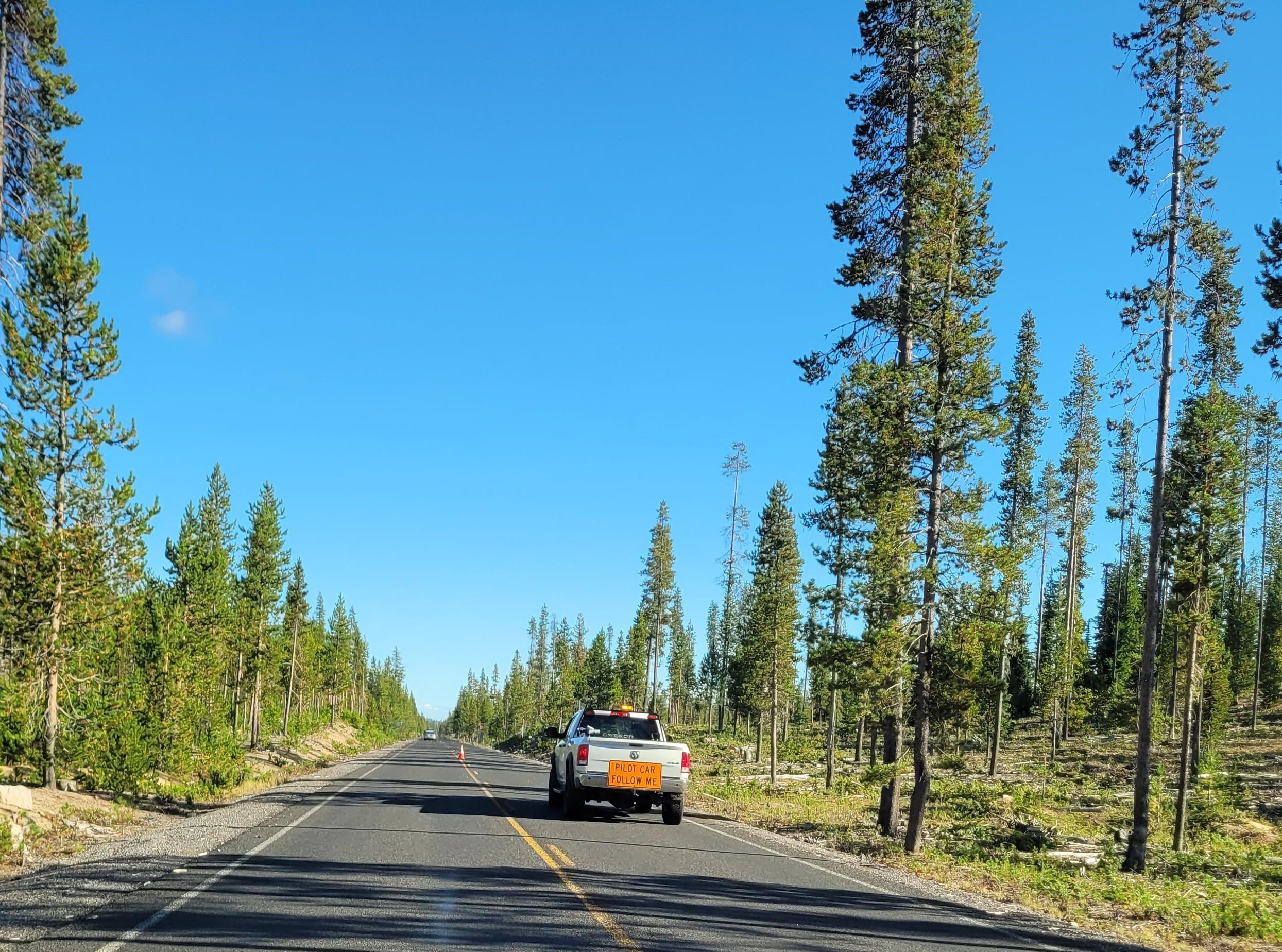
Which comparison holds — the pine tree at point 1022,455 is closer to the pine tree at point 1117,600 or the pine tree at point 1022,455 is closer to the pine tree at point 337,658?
the pine tree at point 1117,600

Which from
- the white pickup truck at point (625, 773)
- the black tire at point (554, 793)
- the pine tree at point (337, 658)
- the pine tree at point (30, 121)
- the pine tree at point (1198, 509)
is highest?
the pine tree at point (30, 121)

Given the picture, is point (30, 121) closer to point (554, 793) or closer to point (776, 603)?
point (554, 793)

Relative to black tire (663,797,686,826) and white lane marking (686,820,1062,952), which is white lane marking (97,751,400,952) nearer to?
black tire (663,797,686,826)

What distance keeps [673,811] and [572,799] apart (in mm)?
2136

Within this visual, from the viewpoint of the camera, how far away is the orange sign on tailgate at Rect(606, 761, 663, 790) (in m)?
18.7

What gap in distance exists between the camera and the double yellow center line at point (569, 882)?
7.97 metres

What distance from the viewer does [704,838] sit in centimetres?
1764

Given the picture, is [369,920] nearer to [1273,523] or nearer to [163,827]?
[163,827]

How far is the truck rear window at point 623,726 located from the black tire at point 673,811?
1545 mm

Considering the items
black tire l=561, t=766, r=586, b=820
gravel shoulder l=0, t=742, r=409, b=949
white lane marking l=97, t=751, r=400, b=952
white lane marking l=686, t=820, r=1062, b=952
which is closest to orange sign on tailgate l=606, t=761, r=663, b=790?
black tire l=561, t=766, r=586, b=820

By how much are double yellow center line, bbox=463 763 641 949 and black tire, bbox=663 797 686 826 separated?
3.12m

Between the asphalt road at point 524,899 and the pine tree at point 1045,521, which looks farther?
the pine tree at point 1045,521

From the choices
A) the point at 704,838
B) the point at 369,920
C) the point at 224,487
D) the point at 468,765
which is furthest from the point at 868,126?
the point at 224,487

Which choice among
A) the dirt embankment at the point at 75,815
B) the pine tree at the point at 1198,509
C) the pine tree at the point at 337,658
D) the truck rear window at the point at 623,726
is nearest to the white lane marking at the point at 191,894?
the dirt embankment at the point at 75,815
